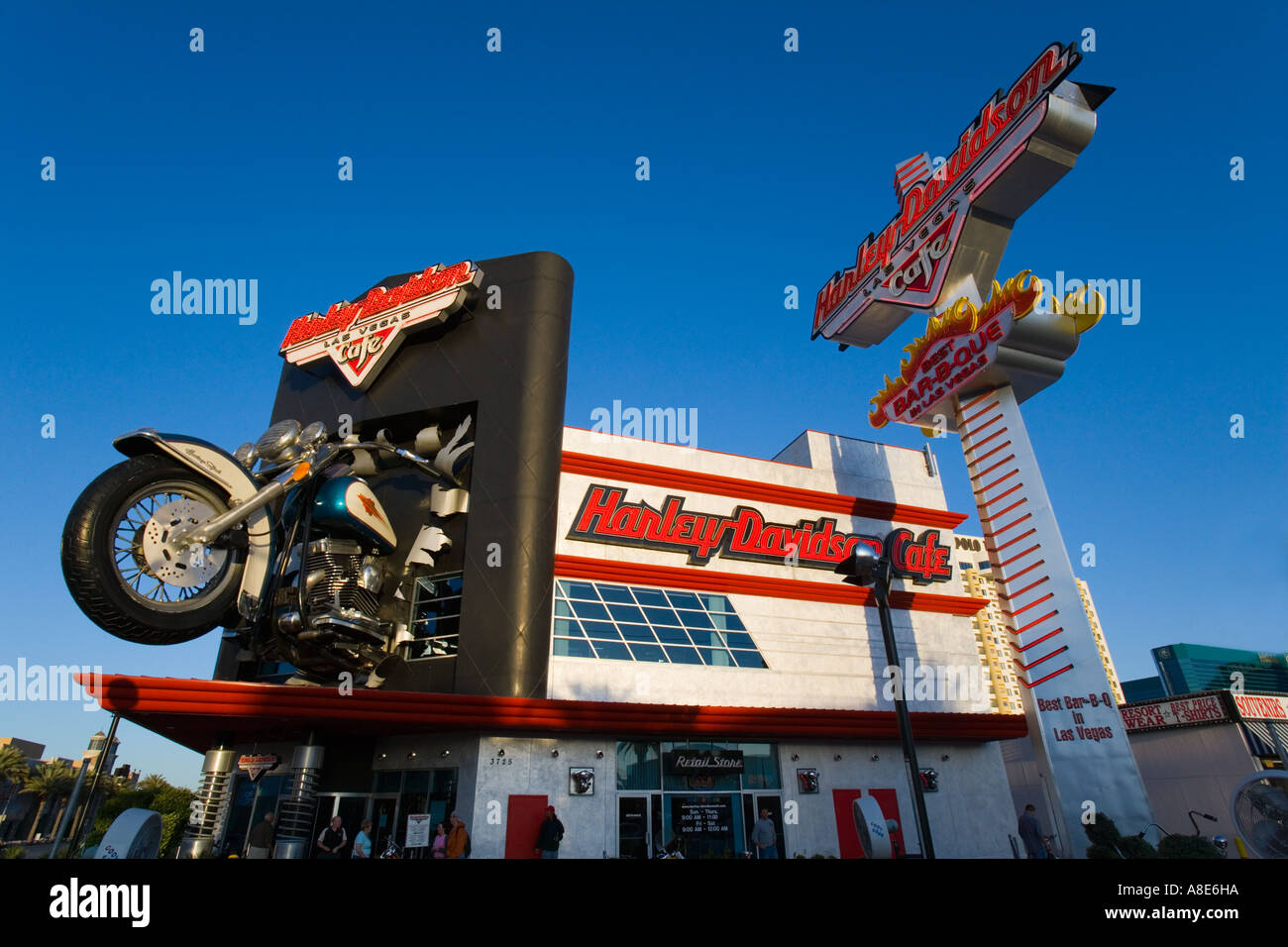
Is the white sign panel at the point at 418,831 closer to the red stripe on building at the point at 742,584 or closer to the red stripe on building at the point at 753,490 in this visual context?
the red stripe on building at the point at 742,584

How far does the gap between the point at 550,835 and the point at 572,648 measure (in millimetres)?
4578

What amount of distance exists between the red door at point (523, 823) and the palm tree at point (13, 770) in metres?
55.5

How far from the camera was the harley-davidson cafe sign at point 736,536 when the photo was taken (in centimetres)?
2028

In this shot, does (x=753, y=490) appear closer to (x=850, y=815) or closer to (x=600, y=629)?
(x=600, y=629)

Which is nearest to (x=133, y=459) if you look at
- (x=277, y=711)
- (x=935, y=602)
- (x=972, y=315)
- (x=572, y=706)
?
(x=277, y=711)

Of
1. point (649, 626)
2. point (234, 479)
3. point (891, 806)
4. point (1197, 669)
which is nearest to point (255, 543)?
point (234, 479)

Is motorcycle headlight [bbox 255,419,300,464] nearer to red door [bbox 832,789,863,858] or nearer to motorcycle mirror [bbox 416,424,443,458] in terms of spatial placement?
motorcycle mirror [bbox 416,424,443,458]

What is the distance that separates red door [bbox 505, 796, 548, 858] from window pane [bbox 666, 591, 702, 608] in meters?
6.45

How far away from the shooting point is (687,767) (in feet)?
58.2

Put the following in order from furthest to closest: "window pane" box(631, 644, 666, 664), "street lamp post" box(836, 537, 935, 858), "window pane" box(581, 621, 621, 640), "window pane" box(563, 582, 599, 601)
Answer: "window pane" box(563, 582, 599, 601), "window pane" box(631, 644, 666, 664), "window pane" box(581, 621, 621, 640), "street lamp post" box(836, 537, 935, 858)

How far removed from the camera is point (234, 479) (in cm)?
1270

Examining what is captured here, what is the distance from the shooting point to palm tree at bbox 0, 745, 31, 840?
165ft

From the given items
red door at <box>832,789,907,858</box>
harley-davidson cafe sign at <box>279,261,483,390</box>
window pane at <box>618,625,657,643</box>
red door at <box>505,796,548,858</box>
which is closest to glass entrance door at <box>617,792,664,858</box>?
red door at <box>505,796,548,858</box>
